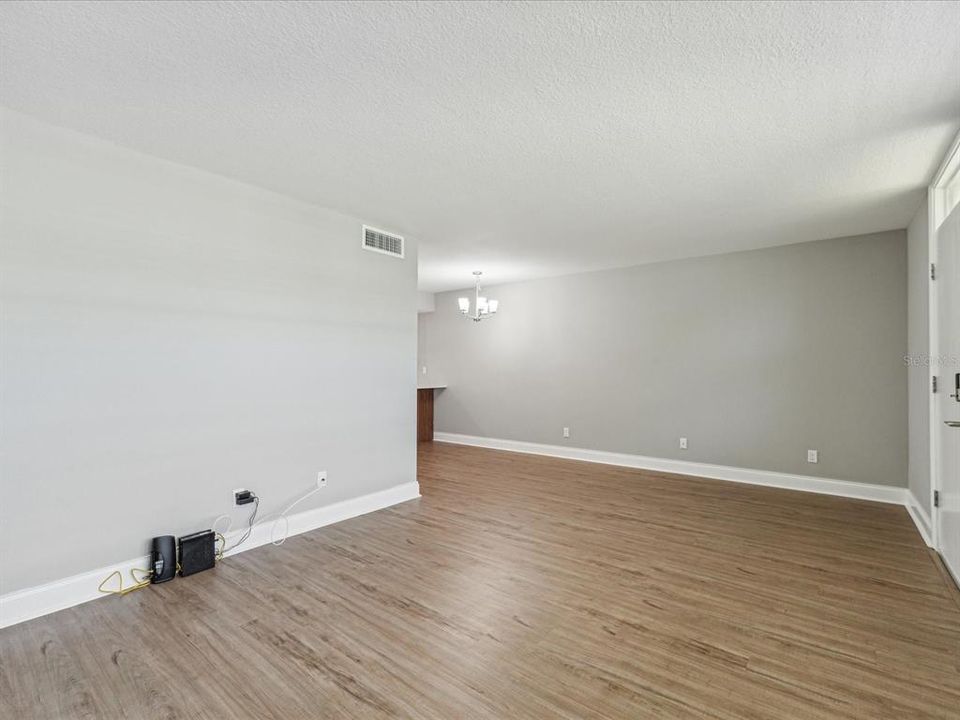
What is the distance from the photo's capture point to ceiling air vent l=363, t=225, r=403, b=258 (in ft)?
13.6

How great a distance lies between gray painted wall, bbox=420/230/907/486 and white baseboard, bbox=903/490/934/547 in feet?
0.92

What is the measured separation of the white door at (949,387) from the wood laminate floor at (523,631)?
10.5 inches

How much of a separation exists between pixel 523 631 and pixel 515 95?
2.46 meters

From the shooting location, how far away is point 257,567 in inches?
118

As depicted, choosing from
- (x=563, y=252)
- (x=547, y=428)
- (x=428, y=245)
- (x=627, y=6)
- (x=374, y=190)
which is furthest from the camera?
(x=547, y=428)

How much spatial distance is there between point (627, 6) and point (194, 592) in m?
3.37

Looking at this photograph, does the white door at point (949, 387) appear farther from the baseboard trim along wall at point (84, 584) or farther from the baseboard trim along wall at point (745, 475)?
the baseboard trim along wall at point (84, 584)

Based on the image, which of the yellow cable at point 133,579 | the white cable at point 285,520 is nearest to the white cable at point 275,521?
the white cable at point 285,520

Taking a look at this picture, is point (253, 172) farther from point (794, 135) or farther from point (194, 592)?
point (794, 135)

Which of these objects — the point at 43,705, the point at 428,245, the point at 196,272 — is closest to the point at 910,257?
the point at 428,245

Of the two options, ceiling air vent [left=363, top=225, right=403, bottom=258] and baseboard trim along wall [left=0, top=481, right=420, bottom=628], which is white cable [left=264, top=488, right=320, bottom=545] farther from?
ceiling air vent [left=363, top=225, right=403, bottom=258]

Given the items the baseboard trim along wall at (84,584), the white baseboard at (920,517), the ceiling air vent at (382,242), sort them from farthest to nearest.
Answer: the ceiling air vent at (382,242)
the white baseboard at (920,517)
the baseboard trim along wall at (84,584)

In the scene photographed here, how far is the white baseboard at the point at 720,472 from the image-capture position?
4.51 meters

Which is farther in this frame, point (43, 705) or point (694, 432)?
point (694, 432)
